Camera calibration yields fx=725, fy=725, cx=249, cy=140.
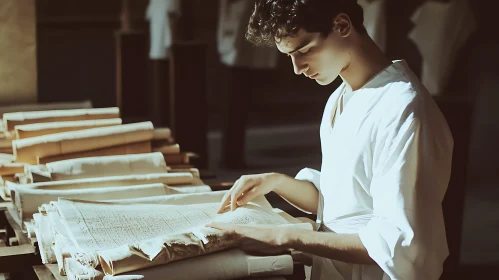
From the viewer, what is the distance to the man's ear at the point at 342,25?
5.30 ft

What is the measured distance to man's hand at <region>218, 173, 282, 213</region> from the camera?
1.85 meters

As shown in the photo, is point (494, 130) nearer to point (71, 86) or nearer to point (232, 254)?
point (232, 254)

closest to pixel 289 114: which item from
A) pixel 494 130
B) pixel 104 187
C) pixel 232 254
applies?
pixel 494 130

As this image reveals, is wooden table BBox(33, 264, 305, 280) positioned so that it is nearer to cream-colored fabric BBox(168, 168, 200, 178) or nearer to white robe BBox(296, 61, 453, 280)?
white robe BBox(296, 61, 453, 280)

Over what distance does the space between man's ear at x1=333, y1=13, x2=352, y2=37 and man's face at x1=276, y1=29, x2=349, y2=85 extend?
0.01m

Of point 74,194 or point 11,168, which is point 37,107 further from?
point 74,194

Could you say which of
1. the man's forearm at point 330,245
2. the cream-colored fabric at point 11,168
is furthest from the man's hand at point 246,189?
the cream-colored fabric at point 11,168

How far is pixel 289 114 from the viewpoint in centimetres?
943

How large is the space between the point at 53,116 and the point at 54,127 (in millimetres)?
151

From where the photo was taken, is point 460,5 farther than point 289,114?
No

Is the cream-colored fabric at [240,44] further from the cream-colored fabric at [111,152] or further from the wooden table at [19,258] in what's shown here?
the wooden table at [19,258]

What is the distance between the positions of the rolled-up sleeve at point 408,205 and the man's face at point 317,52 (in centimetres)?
22

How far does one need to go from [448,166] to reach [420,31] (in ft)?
14.9

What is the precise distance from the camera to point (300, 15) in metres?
1.58
